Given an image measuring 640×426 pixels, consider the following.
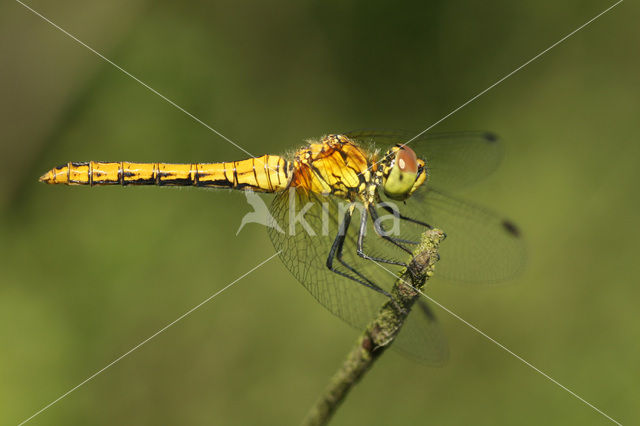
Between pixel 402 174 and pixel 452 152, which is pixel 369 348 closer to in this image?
pixel 402 174

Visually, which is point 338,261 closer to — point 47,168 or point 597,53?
point 47,168

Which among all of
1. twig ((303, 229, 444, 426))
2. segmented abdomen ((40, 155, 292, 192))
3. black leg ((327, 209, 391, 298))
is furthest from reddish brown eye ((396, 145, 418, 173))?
twig ((303, 229, 444, 426))

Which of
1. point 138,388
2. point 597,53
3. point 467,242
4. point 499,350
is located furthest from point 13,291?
point 597,53

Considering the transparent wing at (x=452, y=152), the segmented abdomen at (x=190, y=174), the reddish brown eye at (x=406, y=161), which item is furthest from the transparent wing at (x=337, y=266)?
the transparent wing at (x=452, y=152)

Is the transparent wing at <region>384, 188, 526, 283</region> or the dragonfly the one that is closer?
the dragonfly

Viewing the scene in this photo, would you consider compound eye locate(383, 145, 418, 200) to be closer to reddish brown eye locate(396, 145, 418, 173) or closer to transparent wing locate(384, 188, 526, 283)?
reddish brown eye locate(396, 145, 418, 173)

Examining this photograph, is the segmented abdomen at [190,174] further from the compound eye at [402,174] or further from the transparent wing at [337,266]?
the compound eye at [402,174]

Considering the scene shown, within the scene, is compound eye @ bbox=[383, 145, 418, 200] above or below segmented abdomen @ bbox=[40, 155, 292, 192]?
below
